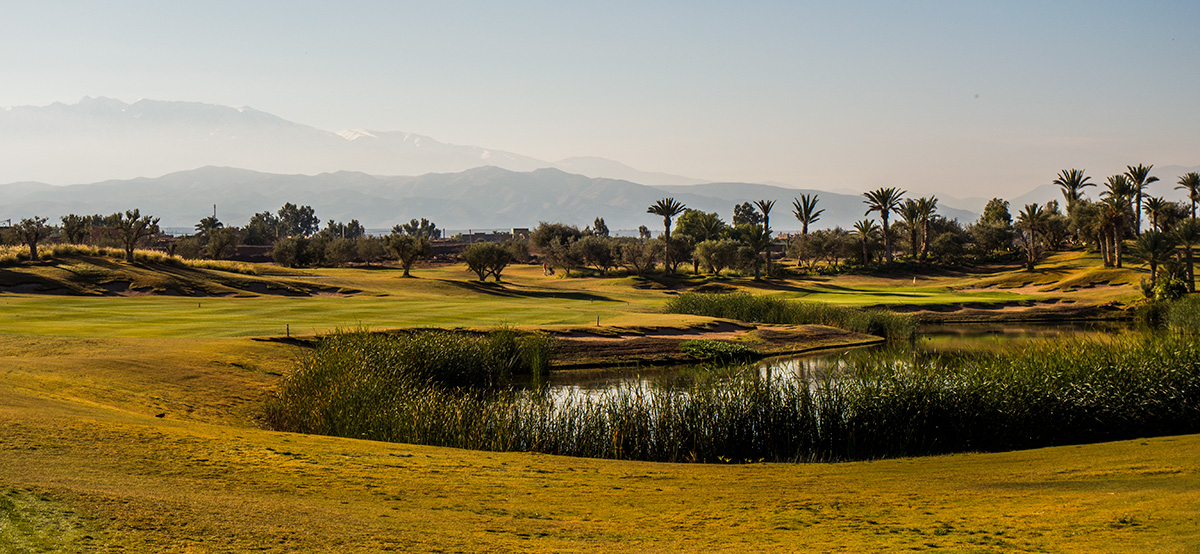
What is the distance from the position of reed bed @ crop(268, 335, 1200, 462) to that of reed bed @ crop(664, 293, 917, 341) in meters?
31.1

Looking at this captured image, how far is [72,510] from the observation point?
8.38 metres

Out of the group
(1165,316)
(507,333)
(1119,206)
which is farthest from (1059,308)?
(507,333)

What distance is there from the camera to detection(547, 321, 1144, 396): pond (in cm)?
3041

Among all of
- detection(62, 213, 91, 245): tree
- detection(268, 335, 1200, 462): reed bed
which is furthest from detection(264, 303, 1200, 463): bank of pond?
detection(62, 213, 91, 245): tree

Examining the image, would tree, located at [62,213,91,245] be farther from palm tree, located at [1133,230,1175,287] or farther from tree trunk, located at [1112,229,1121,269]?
tree trunk, located at [1112,229,1121,269]

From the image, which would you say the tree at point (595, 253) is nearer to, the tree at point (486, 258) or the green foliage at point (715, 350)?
the tree at point (486, 258)

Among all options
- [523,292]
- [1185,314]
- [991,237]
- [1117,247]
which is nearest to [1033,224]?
[991,237]

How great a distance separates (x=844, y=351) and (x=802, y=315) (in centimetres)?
933

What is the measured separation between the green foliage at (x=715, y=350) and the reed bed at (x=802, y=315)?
11.5 m

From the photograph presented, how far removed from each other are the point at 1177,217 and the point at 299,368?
133594mm

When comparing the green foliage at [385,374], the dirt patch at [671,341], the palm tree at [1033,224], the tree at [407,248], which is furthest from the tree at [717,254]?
the green foliage at [385,374]

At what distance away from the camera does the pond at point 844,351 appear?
99.8 ft

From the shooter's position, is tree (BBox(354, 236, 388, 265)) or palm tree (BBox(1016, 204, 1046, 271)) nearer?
palm tree (BBox(1016, 204, 1046, 271))

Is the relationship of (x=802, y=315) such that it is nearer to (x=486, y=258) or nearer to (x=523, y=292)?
(x=523, y=292)
